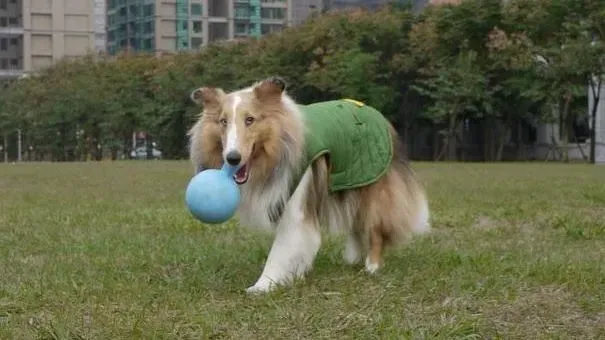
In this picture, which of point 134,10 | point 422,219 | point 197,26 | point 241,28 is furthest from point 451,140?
point 134,10

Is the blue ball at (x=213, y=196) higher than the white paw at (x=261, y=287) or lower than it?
higher

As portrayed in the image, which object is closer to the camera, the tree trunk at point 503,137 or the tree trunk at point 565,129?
the tree trunk at point 565,129

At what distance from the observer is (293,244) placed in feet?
17.1

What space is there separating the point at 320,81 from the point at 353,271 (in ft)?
96.9

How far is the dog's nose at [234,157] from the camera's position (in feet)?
15.9

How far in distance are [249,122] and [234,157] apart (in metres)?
0.26

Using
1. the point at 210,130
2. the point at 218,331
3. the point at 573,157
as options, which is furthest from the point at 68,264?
the point at 573,157

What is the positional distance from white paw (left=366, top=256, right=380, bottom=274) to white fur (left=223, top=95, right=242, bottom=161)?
125 centimetres

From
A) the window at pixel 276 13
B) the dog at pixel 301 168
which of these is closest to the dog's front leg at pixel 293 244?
the dog at pixel 301 168

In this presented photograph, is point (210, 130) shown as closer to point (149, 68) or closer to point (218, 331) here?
point (218, 331)

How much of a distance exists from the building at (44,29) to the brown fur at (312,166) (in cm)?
6525

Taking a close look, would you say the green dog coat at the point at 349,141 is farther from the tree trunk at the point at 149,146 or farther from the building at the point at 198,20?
the building at the point at 198,20

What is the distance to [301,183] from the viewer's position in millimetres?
5285

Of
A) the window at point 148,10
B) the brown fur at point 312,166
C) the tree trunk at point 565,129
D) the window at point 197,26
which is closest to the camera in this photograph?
the brown fur at point 312,166
